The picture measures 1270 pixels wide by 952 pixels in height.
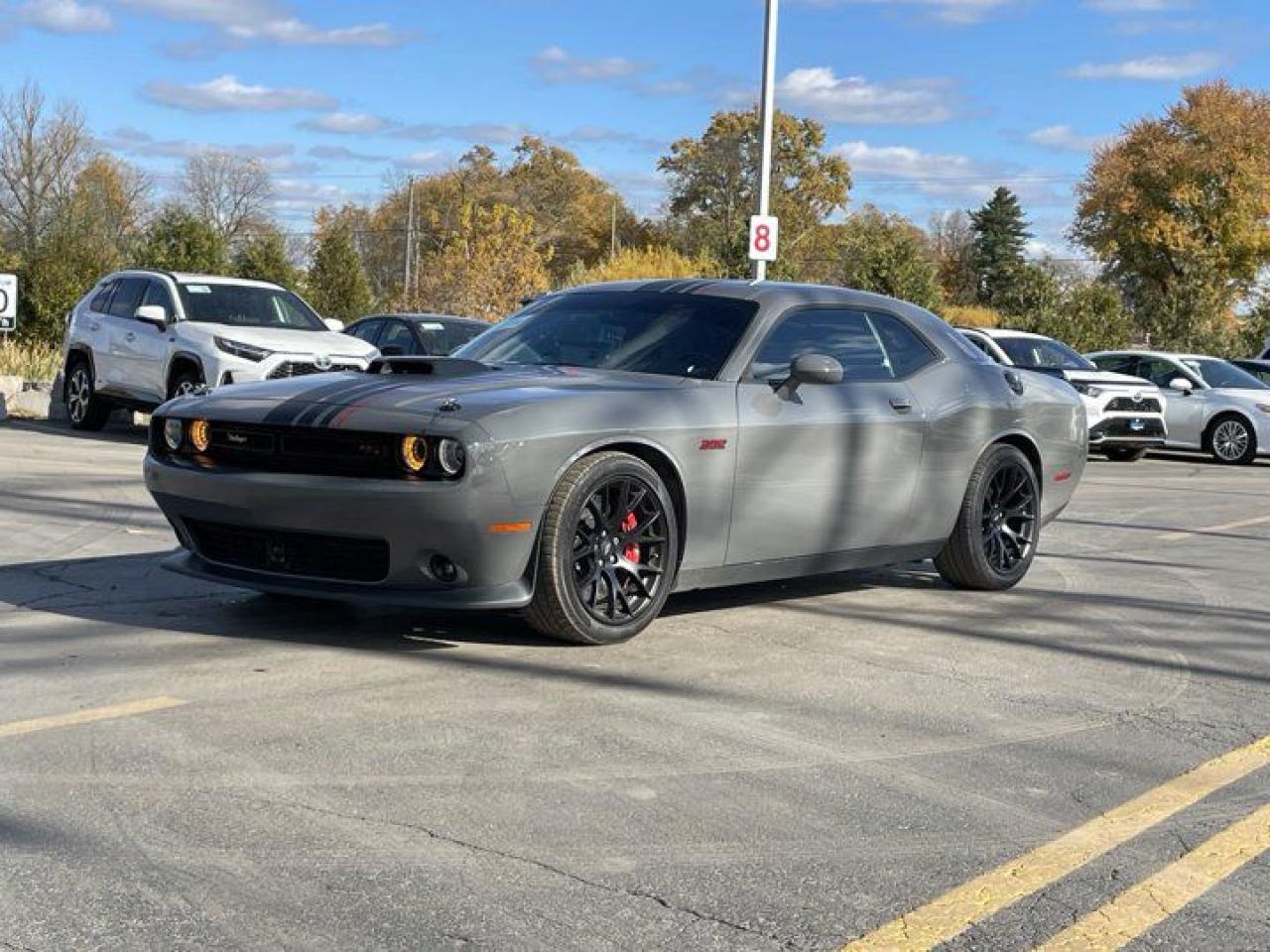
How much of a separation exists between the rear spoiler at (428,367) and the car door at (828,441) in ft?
3.63

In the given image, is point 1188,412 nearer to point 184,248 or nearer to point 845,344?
point 845,344

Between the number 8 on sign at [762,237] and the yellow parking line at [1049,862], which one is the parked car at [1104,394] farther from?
the yellow parking line at [1049,862]

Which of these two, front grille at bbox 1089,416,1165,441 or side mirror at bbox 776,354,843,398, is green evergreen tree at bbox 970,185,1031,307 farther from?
side mirror at bbox 776,354,843,398

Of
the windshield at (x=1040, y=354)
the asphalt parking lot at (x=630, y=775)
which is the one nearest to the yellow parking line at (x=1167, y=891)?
the asphalt parking lot at (x=630, y=775)

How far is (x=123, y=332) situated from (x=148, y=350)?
618mm

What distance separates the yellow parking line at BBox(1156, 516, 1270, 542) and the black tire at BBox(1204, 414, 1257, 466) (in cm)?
905

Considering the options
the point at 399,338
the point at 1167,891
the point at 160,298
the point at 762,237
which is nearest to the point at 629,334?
the point at 1167,891

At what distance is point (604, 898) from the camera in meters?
3.47

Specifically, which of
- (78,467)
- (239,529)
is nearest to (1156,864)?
(239,529)

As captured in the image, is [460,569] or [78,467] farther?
[78,467]

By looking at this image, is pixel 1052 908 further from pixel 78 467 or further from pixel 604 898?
pixel 78 467

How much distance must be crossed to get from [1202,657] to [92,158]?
61.3m

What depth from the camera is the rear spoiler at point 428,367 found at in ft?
21.0

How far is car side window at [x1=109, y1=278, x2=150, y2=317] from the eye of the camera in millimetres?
16141
